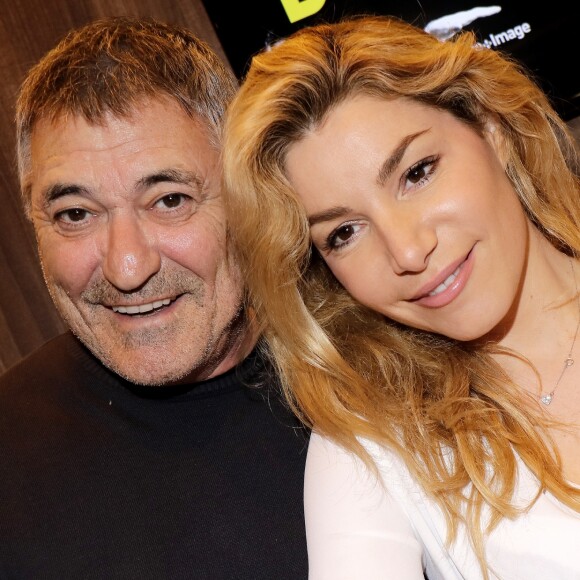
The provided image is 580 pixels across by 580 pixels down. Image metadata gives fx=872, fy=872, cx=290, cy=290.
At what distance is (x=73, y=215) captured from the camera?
2.07 metres

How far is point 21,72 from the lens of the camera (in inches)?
114

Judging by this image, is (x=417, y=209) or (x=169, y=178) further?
(x=169, y=178)

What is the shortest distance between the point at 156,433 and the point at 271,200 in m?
0.64

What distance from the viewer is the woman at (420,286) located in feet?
5.67

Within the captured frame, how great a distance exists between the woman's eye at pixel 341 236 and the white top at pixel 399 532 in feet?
1.42

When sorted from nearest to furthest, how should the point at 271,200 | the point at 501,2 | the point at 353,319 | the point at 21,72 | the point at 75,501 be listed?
the point at 271,200, the point at 75,501, the point at 353,319, the point at 501,2, the point at 21,72

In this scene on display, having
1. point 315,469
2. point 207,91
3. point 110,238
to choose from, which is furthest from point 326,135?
point 315,469

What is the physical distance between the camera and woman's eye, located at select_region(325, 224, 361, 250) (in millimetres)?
1817

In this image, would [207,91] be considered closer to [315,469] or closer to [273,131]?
[273,131]

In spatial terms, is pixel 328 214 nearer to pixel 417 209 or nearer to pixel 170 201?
pixel 417 209

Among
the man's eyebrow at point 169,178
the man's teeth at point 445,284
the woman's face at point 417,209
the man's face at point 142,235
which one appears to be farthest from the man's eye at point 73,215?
the man's teeth at point 445,284

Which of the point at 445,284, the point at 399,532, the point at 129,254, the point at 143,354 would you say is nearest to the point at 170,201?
the point at 129,254

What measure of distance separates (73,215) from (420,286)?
86 cm

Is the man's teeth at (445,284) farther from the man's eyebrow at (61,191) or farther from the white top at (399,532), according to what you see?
the man's eyebrow at (61,191)
